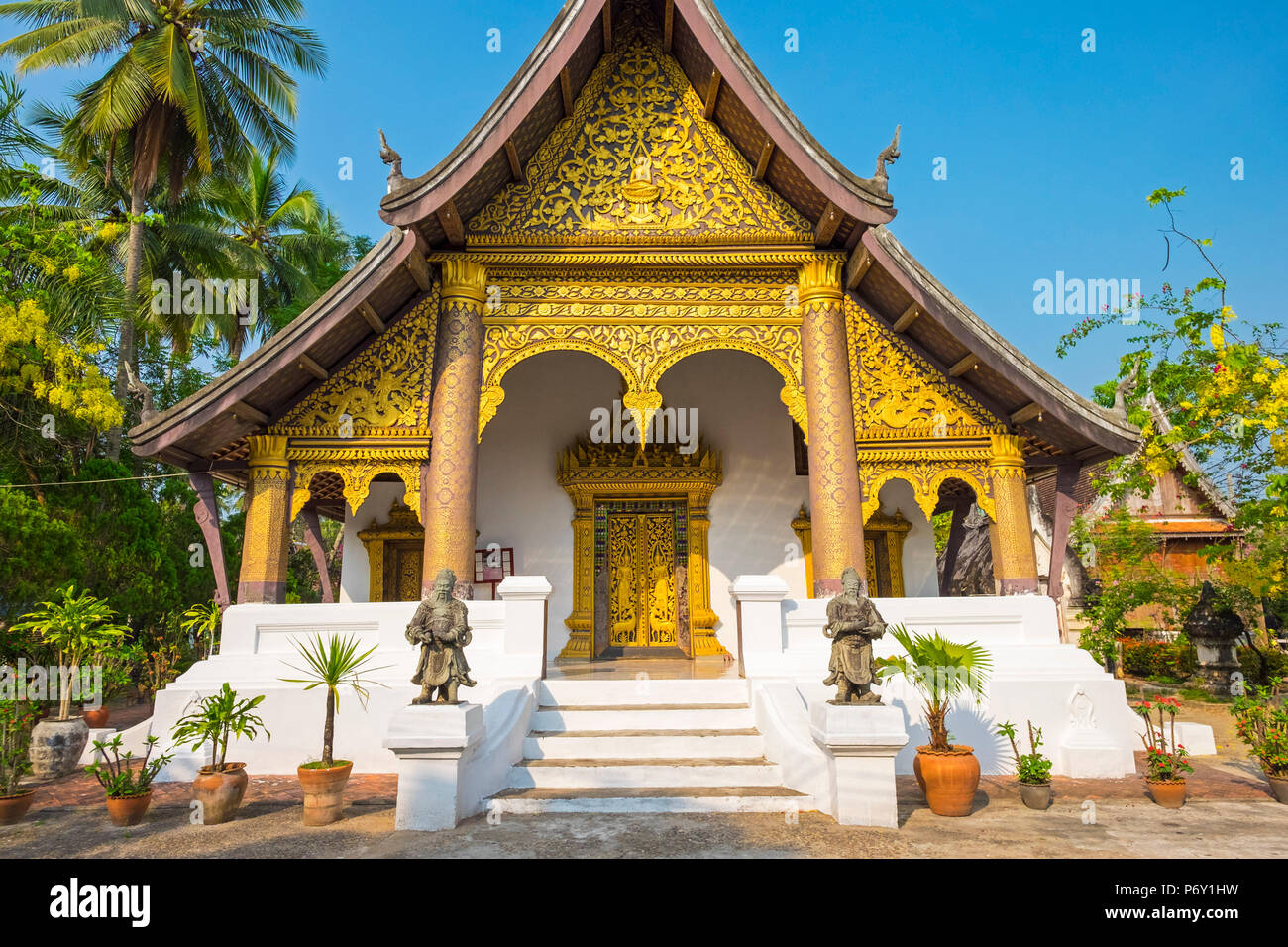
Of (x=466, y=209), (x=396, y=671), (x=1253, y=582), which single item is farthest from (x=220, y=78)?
(x=1253, y=582)

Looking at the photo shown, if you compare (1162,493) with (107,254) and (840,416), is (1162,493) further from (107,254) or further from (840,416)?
(107,254)

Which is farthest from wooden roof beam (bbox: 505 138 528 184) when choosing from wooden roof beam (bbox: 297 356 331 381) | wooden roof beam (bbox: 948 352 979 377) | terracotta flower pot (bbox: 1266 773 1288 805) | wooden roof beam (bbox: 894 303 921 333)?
terracotta flower pot (bbox: 1266 773 1288 805)

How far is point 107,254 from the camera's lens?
707 inches

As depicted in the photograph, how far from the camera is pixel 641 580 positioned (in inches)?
417

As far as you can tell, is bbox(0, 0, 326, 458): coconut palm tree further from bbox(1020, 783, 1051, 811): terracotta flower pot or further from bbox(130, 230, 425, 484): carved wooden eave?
bbox(1020, 783, 1051, 811): terracotta flower pot

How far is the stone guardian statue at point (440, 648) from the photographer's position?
519 centimetres

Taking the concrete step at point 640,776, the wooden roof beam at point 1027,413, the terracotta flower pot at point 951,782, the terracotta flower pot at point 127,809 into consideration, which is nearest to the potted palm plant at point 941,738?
the terracotta flower pot at point 951,782

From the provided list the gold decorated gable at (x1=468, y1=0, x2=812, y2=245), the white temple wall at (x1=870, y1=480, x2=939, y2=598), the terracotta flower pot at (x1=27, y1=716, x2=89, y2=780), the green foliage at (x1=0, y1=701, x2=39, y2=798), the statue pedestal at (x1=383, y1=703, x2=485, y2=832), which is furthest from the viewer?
the white temple wall at (x1=870, y1=480, x2=939, y2=598)

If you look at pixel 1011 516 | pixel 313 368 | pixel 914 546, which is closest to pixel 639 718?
pixel 1011 516

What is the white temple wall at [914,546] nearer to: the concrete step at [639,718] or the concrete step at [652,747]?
the concrete step at [639,718]

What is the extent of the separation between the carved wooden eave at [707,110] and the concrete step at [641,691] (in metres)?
4.61

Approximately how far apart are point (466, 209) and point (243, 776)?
18.6ft

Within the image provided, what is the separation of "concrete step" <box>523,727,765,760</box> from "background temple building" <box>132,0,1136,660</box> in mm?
1966

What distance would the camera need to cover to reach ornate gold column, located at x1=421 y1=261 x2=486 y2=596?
7.50m
